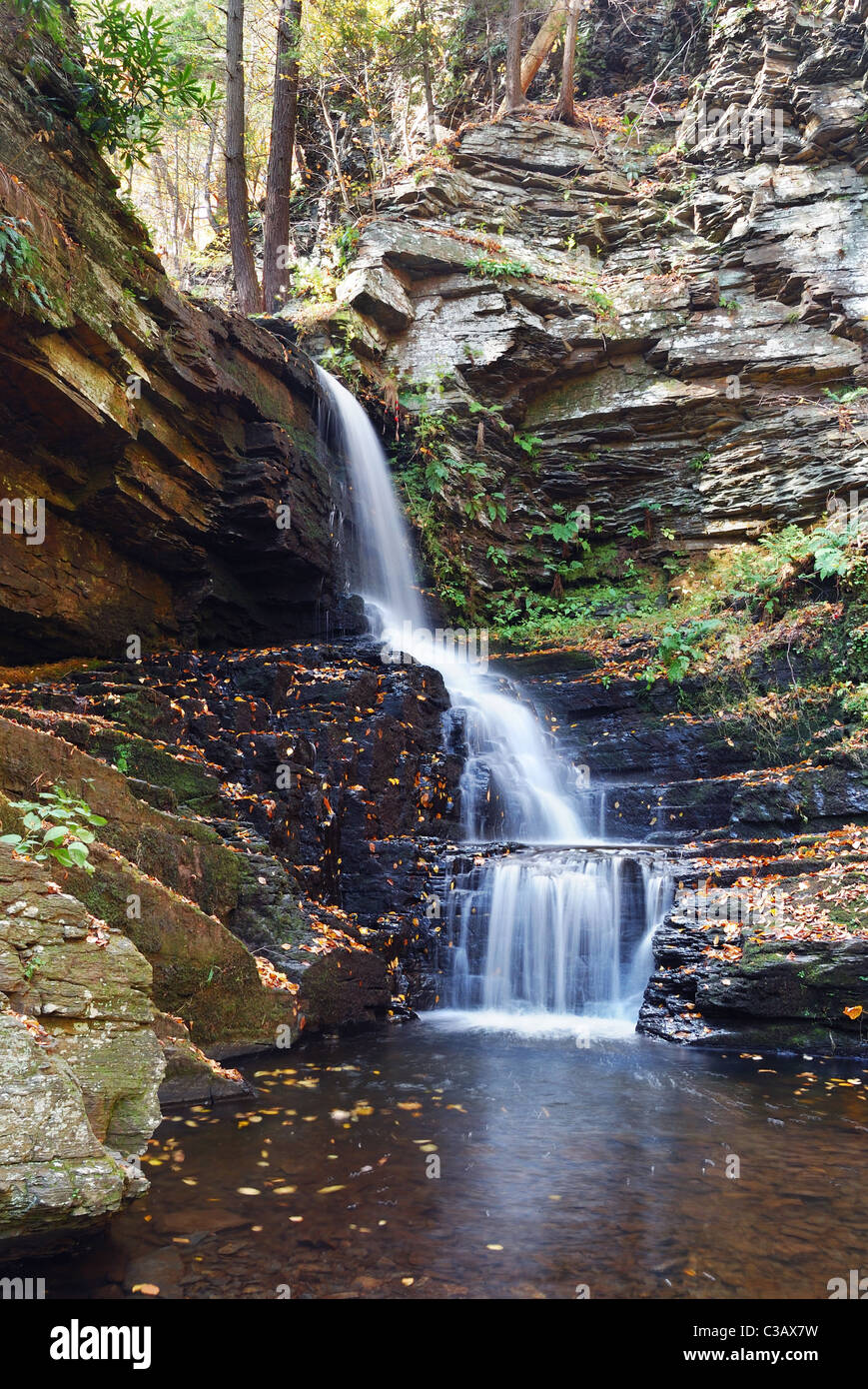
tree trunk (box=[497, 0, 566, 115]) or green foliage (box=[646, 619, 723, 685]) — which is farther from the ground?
tree trunk (box=[497, 0, 566, 115])

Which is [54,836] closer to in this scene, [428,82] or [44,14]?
[44,14]

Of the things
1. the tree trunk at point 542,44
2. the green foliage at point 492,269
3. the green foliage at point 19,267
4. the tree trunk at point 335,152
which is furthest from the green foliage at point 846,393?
the green foliage at point 19,267

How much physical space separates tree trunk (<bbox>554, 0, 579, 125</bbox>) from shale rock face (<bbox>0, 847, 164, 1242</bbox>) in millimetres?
22878

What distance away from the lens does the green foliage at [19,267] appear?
714cm

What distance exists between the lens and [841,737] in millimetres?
10352

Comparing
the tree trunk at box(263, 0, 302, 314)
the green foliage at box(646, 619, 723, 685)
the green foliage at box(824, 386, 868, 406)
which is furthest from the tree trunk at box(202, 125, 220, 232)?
the green foliage at box(646, 619, 723, 685)

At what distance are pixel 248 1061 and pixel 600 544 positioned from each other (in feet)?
45.4

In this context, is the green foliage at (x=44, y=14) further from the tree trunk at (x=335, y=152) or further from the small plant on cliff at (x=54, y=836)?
the tree trunk at (x=335, y=152)

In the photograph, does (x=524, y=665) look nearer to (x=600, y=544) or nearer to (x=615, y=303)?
(x=600, y=544)

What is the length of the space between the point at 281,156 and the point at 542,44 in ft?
33.4

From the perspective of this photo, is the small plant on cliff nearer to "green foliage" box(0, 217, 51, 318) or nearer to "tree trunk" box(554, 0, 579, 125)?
"green foliage" box(0, 217, 51, 318)

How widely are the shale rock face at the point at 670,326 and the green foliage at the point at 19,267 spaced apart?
8.41 m

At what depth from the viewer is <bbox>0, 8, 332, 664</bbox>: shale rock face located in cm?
812
